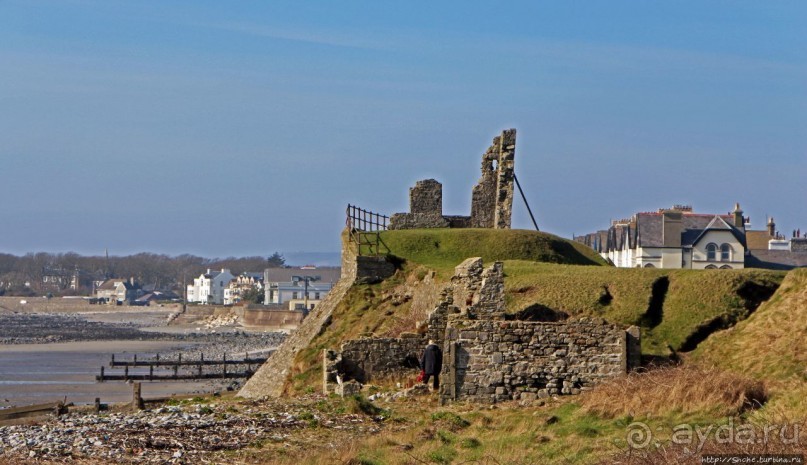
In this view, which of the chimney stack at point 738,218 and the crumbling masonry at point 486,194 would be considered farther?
the chimney stack at point 738,218

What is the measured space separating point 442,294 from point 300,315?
117749 millimetres

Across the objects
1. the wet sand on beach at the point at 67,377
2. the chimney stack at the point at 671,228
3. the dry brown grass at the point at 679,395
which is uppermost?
the chimney stack at the point at 671,228

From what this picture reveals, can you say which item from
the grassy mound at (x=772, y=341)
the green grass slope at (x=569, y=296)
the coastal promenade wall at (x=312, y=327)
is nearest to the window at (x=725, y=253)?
the green grass slope at (x=569, y=296)

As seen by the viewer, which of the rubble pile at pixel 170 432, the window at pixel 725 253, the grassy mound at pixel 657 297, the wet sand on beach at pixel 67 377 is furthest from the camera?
the window at pixel 725 253

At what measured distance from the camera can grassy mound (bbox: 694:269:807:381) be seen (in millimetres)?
22688

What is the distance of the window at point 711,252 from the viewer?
66062mm

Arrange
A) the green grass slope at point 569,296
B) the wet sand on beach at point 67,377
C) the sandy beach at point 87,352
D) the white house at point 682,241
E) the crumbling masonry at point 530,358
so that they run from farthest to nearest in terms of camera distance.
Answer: the white house at point 682,241, the sandy beach at point 87,352, the wet sand on beach at point 67,377, the green grass slope at point 569,296, the crumbling masonry at point 530,358

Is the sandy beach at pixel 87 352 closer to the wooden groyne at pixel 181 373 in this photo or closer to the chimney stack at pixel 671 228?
the wooden groyne at pixel 181 373

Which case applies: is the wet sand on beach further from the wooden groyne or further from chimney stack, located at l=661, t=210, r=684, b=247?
chimney stack, located at l=661, t=210, r=684, b=247

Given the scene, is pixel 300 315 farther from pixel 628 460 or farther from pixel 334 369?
pixel 628 460

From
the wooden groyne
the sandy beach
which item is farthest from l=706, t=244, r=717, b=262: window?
the sandy beach

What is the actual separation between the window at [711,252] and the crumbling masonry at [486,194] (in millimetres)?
18949

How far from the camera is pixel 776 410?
19.0 meters

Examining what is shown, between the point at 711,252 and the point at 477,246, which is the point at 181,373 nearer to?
the point at 711,252
